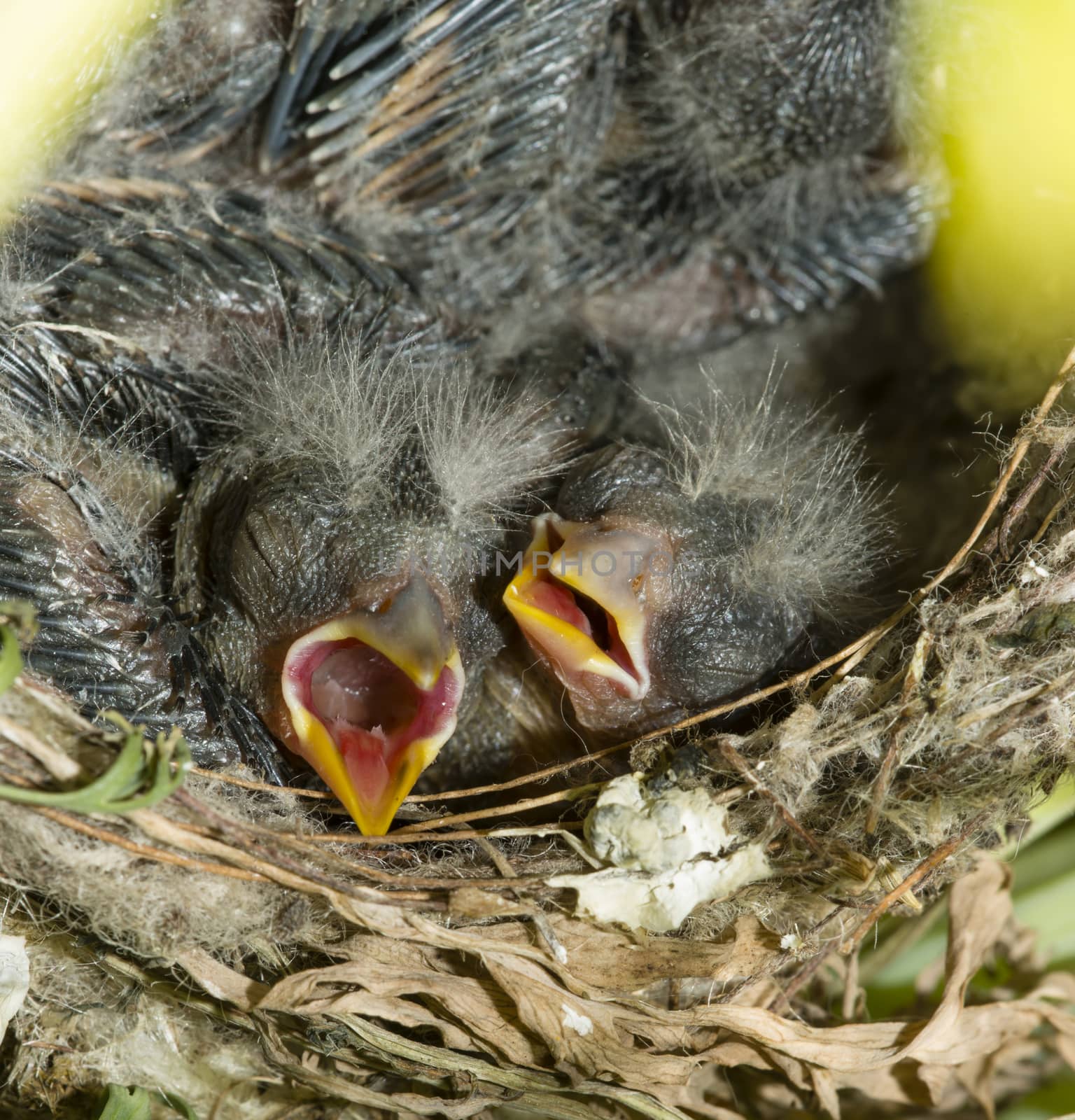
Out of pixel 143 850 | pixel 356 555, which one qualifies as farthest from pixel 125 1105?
pixel 356 555

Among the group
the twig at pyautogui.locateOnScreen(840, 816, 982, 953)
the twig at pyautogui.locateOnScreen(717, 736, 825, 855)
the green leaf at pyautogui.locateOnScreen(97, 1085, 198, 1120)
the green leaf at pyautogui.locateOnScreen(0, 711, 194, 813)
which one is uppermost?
the green leaf at pyautogui.locateOnScreen(0, 711, 194, 813)

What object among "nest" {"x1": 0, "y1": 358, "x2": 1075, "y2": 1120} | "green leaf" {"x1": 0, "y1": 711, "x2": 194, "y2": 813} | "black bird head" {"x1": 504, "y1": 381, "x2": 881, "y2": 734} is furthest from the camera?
"black bird head" {"x1": 504, "y1": 381, "x2": 881, "y2": 734}

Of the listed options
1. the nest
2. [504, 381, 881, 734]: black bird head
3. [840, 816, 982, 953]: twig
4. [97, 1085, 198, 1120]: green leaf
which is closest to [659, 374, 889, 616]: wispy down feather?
[504, 381, 881, 734]: black bird head

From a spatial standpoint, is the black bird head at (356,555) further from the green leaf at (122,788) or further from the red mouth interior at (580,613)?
the green leaf at (122,788)

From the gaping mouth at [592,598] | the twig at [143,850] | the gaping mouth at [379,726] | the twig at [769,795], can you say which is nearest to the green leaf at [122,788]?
the twig at [143,850]

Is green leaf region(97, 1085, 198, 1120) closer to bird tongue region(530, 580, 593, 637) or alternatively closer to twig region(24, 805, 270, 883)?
twig region(24, 805, 270, 883)

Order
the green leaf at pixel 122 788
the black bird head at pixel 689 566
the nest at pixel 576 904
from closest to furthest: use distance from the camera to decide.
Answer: the green leaf at pixel 122 788
the nest at pixel 576 904
the black bird head at pixel 689 566

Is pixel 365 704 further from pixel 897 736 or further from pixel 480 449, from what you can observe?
pixel 897 736
